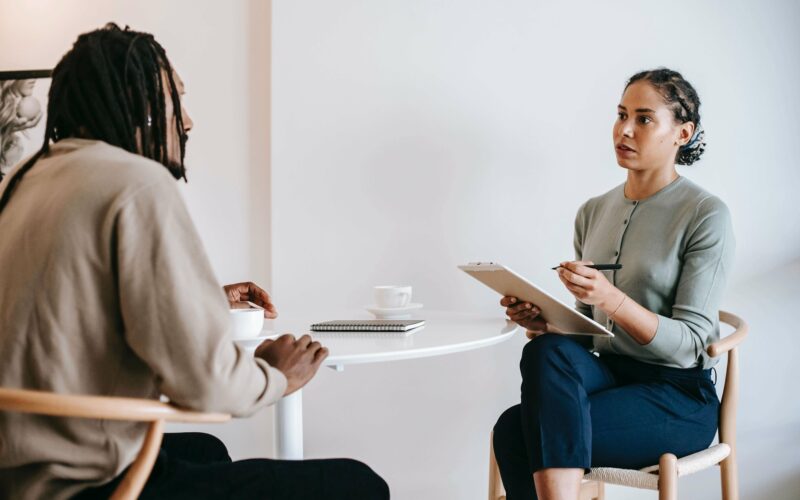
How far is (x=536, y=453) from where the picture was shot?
4.94 feet

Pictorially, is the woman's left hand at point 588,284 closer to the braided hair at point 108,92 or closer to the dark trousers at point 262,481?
the dark trousers at point 262,481

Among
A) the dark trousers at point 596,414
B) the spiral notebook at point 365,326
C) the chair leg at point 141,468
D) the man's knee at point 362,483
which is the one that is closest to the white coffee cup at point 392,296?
the spiral notebook at point 365,326

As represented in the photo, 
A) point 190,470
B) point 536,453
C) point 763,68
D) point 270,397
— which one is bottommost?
point 536,453

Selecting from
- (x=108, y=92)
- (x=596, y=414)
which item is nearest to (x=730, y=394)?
(x=596, y=414)

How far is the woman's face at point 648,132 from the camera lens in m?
1.85

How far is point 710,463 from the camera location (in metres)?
1.62

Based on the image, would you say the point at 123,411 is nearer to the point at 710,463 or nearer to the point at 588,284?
the point at 588,284

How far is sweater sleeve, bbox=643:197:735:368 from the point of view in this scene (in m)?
1.63

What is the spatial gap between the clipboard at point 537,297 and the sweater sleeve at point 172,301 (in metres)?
0.68

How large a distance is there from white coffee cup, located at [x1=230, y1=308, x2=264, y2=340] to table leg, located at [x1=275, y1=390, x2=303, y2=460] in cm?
22

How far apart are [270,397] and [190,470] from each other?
6.7 inches

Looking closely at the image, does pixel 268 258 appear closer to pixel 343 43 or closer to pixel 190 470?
pixel 343 43

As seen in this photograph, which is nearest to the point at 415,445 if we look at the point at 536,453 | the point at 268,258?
the point at 268,258

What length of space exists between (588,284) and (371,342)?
46 cm
